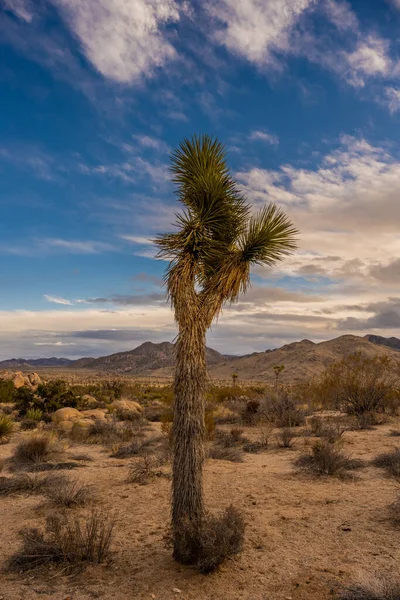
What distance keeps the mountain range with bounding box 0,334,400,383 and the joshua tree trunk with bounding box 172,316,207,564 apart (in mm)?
58005

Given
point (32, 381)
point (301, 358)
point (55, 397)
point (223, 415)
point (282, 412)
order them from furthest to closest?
1. point (301, 358)
2. point (32, 381)
3. point (55, 397)
4. point (223, 415)
5. point (282, 412)

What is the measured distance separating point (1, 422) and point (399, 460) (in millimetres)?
13134

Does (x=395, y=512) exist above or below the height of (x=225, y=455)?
above

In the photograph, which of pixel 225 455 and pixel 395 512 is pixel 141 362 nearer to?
→ pixel 225 455

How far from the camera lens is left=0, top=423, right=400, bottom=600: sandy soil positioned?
5.06 metres

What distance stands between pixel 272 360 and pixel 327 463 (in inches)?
3635

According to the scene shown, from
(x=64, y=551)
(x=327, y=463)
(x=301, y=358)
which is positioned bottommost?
(x=64, y=551)

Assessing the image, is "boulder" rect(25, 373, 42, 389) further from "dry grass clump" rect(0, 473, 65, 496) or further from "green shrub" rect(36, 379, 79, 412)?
"dry grass clump" rect(0, 473, 65, 496)

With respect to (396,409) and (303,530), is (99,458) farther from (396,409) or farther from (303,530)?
(396,409)

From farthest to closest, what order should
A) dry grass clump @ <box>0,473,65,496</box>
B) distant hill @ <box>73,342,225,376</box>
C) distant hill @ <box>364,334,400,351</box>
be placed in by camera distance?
distant hill @ <box>364,334,400,351</box> < distant hill @ <box>73,342,225,376</box> < dry grass clump @ <box>0,473,65,496</box>

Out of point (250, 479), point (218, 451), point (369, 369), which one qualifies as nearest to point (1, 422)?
point (218, 451)

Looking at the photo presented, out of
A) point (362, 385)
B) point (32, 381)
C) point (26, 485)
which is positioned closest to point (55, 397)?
point (26, 485)

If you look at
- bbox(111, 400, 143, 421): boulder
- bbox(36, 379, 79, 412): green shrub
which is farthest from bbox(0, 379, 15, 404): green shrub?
bbox(111, 400, 143, 421): boulder

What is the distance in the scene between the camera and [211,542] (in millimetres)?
5289
